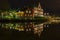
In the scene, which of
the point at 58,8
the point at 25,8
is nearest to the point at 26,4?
the point at 25,8

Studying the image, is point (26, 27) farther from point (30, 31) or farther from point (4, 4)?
point (4, 4)

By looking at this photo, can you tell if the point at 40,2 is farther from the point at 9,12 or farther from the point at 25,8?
the point at 9,12

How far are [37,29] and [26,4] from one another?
0.26 m

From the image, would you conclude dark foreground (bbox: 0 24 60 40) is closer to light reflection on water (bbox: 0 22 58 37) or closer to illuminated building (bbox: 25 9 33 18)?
light reflection on water (bbox: 0 22 58 37)

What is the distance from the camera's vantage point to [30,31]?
1.89 meters

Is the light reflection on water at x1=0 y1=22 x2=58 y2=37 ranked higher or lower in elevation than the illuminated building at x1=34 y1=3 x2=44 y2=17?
lower

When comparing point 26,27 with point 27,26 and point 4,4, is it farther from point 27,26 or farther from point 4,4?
point 4,4

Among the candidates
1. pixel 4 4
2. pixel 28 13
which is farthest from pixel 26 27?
pixel 4 4

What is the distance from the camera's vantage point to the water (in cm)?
188

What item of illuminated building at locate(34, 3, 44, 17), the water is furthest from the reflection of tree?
illuminated building at locate(34, 3, 44, 17)

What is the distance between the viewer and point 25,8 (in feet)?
6.28

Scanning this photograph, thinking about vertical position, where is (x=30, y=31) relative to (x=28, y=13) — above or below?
below

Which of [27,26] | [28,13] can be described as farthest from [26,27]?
[28,13]

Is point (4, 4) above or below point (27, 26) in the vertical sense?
above
